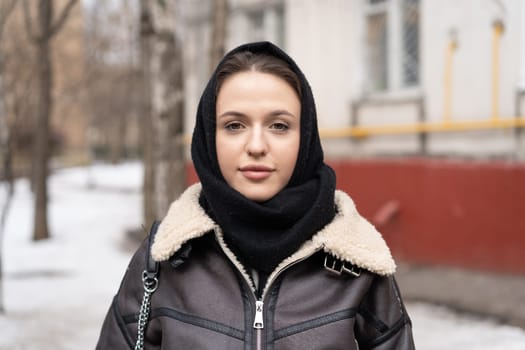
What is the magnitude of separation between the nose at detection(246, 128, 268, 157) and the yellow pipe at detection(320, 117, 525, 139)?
194 inches

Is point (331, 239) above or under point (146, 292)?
above

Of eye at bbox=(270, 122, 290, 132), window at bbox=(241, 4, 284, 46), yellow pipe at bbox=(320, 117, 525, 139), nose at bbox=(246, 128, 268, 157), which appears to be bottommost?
yellow pipe at bbox=(320, 117, 525, 139)

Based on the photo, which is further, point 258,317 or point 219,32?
point 219,32

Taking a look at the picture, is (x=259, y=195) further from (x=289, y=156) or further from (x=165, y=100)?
(x=165, y=100)

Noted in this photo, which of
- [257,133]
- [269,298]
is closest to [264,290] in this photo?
[269,298]

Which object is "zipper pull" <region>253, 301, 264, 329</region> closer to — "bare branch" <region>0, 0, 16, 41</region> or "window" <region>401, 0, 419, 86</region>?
"bare branch" <region>0, 0, 16, 41</region>

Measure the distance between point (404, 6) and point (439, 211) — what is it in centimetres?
267

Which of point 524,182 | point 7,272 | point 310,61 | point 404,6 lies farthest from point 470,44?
point 7,272

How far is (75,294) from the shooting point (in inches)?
225

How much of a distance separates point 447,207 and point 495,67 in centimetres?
155

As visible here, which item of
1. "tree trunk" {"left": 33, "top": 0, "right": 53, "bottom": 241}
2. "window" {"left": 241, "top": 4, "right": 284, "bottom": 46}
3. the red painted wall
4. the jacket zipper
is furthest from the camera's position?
"tree trunk" {"left": 33, "top": 0, "right": 53, "bottom": 241}

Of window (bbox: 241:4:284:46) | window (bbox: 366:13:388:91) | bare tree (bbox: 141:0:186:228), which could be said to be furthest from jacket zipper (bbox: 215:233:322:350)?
window (bbox: 241:4:284:46)

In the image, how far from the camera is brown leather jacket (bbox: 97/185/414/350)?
59.0 inches

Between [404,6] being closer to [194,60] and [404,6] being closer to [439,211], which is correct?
[439,211]
